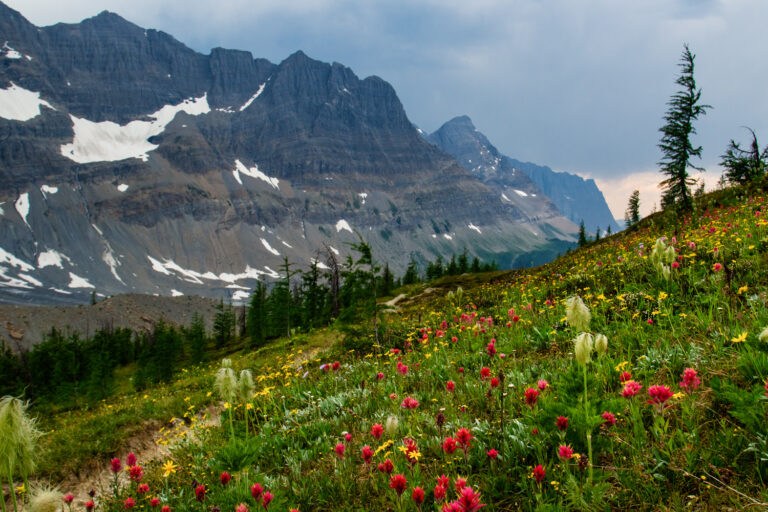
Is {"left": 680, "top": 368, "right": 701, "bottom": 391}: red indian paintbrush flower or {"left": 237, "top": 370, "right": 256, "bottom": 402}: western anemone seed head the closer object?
{"left": 680, "top": 368, "right": 701, "bottom": 391}: red indian paintbrush flower

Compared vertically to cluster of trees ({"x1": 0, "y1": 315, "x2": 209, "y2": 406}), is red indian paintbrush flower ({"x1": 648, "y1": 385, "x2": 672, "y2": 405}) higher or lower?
higher

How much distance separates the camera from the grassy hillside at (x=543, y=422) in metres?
2.99

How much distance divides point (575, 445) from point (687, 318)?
366 cm

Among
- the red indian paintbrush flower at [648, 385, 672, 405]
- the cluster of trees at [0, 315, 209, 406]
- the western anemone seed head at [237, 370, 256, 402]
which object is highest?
the red indian paintbrush flower at [648, 385, 672, 405]

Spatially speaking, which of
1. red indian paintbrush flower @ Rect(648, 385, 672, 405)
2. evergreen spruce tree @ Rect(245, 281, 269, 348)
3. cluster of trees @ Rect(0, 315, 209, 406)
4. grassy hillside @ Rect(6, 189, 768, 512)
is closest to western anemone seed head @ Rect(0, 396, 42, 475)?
grassy hillside @ Rect(6, 189, 768, 512)

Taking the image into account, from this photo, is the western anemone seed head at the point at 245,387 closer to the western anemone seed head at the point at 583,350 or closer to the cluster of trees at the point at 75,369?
the western anemone seed head at the point at 583,350

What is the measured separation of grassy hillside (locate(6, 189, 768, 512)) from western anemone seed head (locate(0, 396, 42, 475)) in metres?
1.49

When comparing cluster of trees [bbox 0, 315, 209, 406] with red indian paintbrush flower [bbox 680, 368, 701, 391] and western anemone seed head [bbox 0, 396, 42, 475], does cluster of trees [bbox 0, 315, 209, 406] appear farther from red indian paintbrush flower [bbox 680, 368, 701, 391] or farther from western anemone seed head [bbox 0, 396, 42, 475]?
red indian paintbrush flower [bbox 680, 368, 701, 391]

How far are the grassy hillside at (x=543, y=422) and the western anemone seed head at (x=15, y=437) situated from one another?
1.49 m

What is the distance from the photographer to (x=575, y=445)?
3475mm

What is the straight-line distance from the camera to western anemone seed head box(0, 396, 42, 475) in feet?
9.73

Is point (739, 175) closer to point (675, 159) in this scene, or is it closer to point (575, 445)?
point (675, 159)

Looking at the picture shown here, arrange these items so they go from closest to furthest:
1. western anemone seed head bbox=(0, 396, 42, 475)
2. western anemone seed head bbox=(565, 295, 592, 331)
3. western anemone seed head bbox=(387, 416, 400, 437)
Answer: western anemone seed head bbox=(0, 396, 42, 475), western anemone seed head bbox=(565, 295, 592, 331), western anemone seed head bbox=(387, 416, 400, 437)

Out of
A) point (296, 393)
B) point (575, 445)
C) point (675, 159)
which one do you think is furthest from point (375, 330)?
point (675, 159)
